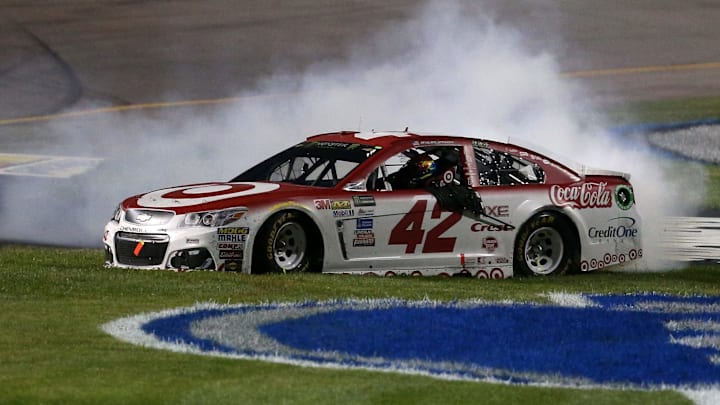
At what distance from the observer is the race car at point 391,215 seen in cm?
1142

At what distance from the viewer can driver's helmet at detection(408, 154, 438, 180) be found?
1231cm

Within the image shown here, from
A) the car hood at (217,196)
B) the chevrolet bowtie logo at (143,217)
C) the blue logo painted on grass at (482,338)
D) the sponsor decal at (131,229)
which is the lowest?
the blue logo painted on grass at (482,338)

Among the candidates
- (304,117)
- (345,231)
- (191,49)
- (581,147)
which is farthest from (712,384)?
(191,49)

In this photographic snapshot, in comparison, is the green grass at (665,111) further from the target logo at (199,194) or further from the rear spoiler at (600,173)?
the target logo at (199,194)

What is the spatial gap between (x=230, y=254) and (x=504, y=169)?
254cm

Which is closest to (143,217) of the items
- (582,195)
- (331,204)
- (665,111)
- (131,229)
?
(131,229)

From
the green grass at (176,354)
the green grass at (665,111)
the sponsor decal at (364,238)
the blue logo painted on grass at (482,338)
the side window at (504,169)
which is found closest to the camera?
the green grass at (176,354)

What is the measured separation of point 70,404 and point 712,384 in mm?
2960

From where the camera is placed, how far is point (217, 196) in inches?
458

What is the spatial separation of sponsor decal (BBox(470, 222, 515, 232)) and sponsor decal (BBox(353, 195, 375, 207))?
0.88 metres

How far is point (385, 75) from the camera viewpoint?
2231 centimetres

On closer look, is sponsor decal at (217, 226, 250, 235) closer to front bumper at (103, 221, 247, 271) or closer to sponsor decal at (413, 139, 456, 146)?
front bumper at (103, 221, 247, 271)

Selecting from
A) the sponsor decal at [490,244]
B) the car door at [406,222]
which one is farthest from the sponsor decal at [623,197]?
the car door at [406,222]

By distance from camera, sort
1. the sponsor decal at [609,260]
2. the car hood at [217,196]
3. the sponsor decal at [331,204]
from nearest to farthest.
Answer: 1. the car hood at [217,196]
2. the sponsor decal at [331,204]
3. the sponsor decal at [609,260]
